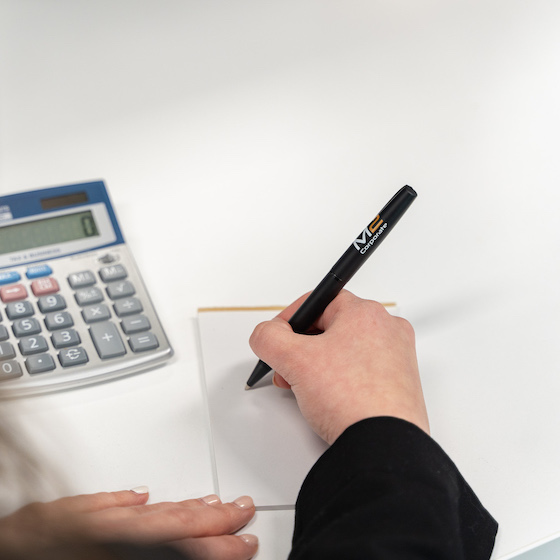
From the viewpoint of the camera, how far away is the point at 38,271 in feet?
1.94

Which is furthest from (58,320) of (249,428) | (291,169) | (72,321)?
(291,169)

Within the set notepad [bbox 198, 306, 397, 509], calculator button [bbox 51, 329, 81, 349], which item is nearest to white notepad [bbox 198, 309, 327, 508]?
notepad [bbox 198, 306, 397, 509]

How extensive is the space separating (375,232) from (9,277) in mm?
301

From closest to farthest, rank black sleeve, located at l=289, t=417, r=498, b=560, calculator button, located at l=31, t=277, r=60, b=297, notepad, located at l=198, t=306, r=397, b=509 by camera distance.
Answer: black sleeve, located at l=289, t=417, r=498, b=560
notepad, located at l=198, t=306, r=397, b=509
calculator button, located at l=31, t=277, r=60, b=297

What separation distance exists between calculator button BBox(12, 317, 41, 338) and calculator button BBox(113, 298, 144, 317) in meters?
0.06

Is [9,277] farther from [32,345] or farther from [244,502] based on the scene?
[244,502]

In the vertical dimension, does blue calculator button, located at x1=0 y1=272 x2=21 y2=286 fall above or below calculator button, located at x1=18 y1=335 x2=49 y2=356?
above

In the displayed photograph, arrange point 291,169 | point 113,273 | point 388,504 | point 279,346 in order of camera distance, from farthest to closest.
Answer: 1. point 291,169
2. point 113,273
3. point 279,346
4. point 388,504

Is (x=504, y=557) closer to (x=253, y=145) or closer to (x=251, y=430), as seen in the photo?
(x=251, y=430)

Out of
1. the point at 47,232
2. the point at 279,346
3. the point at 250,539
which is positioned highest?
the point at 47,232

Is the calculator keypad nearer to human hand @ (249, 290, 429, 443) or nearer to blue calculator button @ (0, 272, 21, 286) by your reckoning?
blue calculator button @ (0, 272, 21, 286)

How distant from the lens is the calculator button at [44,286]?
58 cm

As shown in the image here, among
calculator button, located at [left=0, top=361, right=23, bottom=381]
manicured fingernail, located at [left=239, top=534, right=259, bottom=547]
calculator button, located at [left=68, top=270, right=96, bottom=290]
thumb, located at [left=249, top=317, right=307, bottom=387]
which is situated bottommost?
manicured fingernail, located at [left=239, top=534, right=259, bottom=547]

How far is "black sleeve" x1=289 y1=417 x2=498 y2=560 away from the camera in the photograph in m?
0.38
